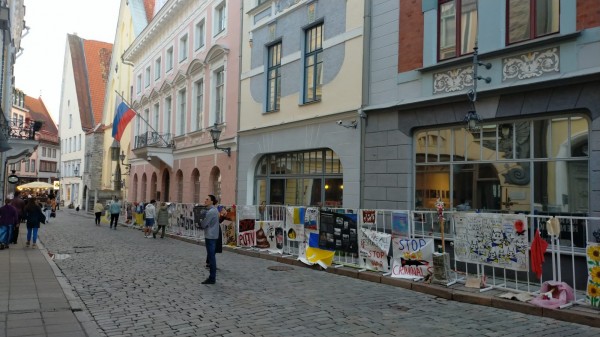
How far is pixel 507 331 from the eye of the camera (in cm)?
648

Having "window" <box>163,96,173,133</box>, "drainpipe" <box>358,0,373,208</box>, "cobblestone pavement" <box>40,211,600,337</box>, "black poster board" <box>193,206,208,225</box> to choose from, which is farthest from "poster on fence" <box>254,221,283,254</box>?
"window" <box>163,96,173,133</box>

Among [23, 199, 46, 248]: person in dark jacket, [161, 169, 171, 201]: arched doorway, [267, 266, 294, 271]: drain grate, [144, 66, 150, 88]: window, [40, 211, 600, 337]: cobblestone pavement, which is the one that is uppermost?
[144, 66, 150, 88]: window

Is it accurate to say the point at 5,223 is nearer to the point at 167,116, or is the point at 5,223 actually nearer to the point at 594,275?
the point at 594,275

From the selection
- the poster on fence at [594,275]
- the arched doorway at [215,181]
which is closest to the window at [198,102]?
the arched doorway at [215,181]

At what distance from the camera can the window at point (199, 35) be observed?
2536 cm

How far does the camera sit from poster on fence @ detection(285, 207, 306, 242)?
42.6ft

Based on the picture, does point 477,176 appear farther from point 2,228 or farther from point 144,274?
point 2,228

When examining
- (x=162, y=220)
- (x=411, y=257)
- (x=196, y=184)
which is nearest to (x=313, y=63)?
(x=411, y=257)

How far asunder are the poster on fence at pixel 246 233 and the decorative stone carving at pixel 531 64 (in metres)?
8.17

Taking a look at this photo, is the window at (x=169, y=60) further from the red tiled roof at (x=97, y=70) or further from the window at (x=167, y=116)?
the red tiled roof at (x=97, y=70)

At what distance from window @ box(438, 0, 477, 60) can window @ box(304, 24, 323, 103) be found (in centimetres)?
483

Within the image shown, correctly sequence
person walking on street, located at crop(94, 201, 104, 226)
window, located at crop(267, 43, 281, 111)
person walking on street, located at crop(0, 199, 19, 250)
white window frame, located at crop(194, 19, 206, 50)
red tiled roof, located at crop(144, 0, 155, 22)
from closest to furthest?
person walking on street, located at crop(0, 199, 19, 250)
window, located at crop(267, 43, 281, 111)
white window frame, located at crop(194, 19, 206, 50)
person walking on street, located at crop(94, 201, 104, 226)
red tiled roof, located at crop(144, 0, 155, 22)

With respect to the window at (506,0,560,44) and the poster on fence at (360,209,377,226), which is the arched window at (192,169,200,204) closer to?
the poster on fence at (360,209,377,226)

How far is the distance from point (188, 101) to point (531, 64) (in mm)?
19310
